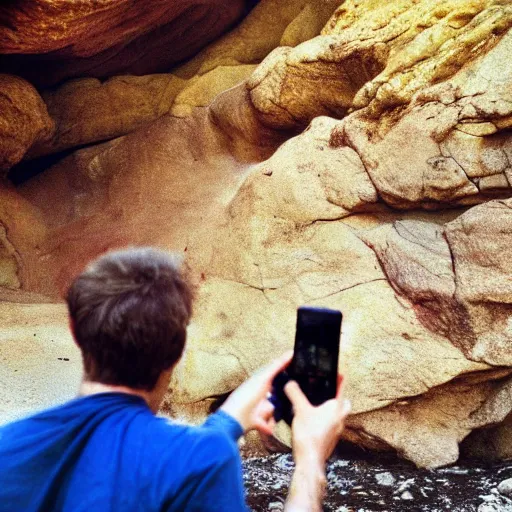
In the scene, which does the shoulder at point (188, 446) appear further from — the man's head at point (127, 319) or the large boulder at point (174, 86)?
the large boulder at point (174, 86)

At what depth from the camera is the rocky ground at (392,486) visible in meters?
3.03

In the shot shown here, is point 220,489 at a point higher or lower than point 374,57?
lower

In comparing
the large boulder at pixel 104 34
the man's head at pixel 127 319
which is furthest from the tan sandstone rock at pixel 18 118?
the man's head at pixel 127 319

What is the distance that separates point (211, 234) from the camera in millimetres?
5090

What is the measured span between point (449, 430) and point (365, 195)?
1.66m

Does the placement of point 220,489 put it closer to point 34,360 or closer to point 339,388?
point 339,388

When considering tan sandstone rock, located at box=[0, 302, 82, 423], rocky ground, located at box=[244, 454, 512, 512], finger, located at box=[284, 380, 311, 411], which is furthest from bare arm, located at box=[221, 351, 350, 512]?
tan sandstone rock, located at box=[0, 302, 82, 423]

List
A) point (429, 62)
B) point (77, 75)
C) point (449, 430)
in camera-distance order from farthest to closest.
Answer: point (77, 75) < point (429, 62) < point (449, 430)

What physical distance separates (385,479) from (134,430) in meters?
2.76

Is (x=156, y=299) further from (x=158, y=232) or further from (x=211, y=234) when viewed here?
(x=158, y=232)

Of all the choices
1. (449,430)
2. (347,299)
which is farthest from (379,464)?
(347,299)

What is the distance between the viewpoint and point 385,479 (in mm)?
3361

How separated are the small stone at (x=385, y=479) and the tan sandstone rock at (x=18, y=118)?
4699 millimetres

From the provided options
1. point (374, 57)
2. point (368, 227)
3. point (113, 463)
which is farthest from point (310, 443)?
point (374, 57)
